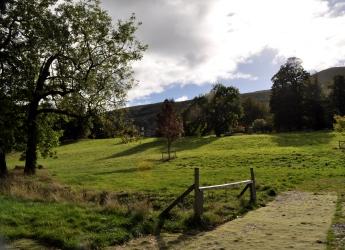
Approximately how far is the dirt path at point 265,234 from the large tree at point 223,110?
3102 inches


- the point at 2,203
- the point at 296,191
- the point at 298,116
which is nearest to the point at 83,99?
the point at 296,191

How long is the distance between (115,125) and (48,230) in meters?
24.9

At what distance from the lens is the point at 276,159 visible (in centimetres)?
4919

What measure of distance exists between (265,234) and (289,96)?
90.6m

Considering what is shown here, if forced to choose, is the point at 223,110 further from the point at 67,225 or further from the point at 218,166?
the point at 67,225

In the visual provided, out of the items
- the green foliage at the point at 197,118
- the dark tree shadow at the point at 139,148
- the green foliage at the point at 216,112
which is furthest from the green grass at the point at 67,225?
the green foliage at the point at 197,118

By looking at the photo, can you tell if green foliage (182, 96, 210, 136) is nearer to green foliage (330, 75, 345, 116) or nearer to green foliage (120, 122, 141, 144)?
green foliage (330, 75, 345, 116)

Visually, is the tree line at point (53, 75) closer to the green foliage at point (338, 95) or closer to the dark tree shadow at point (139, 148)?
the dark tree shadow at point (139, 148)

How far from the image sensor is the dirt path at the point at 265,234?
11562 mm

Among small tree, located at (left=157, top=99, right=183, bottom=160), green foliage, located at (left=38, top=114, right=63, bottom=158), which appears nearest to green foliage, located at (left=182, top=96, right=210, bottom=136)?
small tree, located at (left=157, top=99, right=183, bottom=160)

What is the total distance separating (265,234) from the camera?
12.9 meters

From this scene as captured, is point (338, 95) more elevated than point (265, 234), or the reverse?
point (338, 95)

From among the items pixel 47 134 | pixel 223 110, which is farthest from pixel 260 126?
pixel 47 134

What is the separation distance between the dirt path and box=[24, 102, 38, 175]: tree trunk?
21.3 metres
